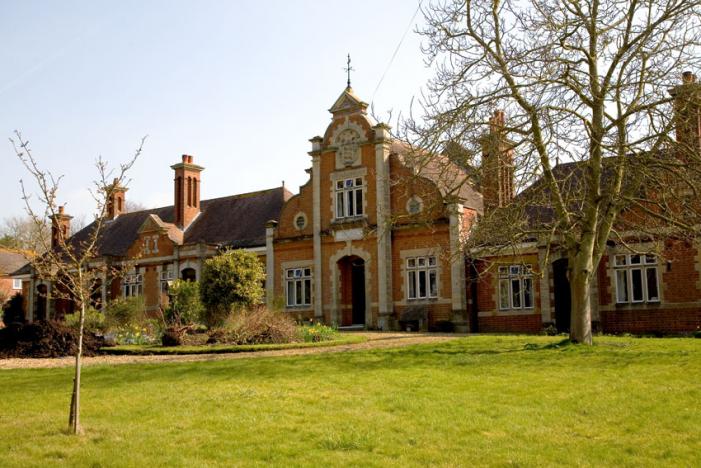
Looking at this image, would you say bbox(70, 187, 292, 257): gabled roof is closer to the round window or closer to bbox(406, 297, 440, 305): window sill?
the round window

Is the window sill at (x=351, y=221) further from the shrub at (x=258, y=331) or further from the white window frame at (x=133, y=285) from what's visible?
the white window frame at (x=133, y=285)

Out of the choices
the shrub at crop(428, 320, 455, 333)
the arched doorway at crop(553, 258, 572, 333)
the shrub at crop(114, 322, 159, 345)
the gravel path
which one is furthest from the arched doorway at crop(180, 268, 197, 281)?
the arched doorway at crop(553, 258, 572, 333)


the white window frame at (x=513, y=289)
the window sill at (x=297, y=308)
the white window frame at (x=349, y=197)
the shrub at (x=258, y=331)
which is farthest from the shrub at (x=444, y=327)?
the shrub at (x=258, y=331)

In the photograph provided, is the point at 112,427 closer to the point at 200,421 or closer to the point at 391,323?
the point at 200,421

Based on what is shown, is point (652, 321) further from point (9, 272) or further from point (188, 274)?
point (9, 272)

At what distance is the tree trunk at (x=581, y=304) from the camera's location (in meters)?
16.0

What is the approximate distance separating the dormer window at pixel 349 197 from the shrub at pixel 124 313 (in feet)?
29.8

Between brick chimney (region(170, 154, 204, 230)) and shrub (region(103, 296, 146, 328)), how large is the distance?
1133 centimetres

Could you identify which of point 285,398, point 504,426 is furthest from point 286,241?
point 504,426

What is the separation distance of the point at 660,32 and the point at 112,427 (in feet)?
41.4

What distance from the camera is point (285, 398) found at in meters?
10.4

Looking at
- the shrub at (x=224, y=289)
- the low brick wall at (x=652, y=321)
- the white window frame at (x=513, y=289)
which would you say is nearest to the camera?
the low brick wall at (x=652, y=321)

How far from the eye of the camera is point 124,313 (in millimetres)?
28141

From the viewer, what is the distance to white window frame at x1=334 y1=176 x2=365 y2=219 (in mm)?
30609
